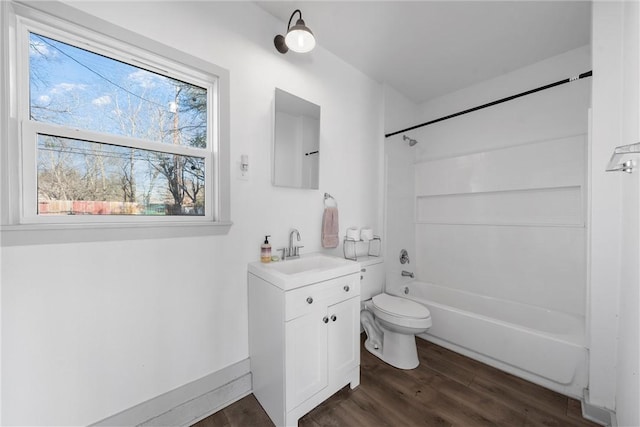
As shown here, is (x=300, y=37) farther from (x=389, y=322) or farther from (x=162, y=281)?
(x=389, y=322)

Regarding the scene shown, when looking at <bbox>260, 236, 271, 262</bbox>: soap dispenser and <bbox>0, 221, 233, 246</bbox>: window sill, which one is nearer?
<bbox>0, 221, 233, 246</bbox>: window sill

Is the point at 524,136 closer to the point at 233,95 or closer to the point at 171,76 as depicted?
the point at 233,95

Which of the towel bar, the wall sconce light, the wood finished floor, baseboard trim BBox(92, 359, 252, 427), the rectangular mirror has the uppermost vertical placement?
the wall sconce light

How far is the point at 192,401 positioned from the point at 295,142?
182 cm

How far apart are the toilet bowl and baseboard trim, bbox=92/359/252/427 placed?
1079mm

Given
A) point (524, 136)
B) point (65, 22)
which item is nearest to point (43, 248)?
point (65, 22)

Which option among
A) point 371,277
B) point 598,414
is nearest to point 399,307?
point 371,277

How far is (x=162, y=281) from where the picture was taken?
1.31 metres

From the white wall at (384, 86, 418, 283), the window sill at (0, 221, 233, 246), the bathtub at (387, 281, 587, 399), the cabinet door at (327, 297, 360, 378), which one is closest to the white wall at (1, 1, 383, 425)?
the window sill at (0, 221, 233, 246)

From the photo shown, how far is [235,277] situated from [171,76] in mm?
1280

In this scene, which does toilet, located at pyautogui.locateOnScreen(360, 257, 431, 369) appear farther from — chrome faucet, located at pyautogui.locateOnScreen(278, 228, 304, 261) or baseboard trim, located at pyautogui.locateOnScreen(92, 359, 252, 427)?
baseboard trim, located at pyautogui.locateOnScreen(92, 359, 252, 427)

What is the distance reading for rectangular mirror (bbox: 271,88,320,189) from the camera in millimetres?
1782

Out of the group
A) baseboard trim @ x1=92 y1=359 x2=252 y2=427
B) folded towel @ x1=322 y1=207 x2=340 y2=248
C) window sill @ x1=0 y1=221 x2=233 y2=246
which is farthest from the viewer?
folded towel @ x1=322 y1=207 x2=340 y2=248

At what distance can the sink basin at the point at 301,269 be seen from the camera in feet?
4.30
